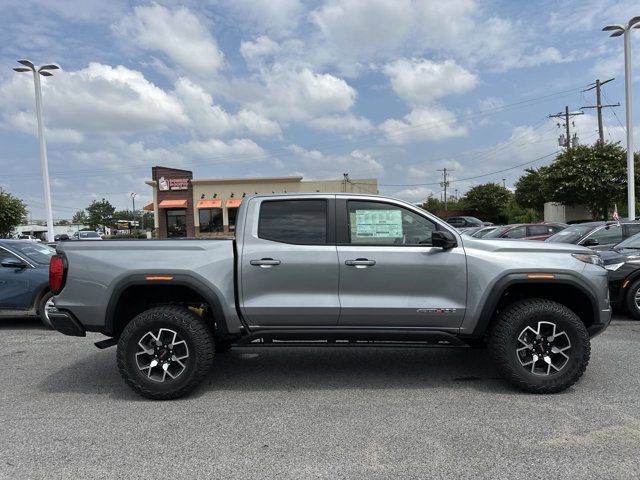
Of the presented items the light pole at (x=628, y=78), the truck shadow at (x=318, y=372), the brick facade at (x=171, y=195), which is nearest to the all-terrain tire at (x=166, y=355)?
the truck shadow at (x=318, y=372)

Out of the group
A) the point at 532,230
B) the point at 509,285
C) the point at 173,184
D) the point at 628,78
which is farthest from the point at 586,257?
the point at 173,184

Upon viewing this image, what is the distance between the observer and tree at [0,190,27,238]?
108ft

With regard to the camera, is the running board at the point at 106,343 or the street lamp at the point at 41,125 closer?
the running board at the point at 106,343

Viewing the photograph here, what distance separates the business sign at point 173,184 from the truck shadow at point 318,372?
39.4m

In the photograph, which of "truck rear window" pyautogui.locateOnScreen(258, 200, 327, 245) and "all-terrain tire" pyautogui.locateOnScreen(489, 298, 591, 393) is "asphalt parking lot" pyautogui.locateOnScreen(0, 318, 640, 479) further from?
"truck rear window" pyautogui.locateOnScreen(258, 200, 327, 245)

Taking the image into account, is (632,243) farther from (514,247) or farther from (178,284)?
(178,284)

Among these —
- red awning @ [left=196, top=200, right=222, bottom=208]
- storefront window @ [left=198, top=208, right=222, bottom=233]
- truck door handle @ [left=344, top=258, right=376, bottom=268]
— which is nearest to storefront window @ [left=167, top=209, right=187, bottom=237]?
storefront window @ [left=198, top=208, right=222, bottom=233]

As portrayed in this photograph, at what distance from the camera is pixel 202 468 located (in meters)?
3.25

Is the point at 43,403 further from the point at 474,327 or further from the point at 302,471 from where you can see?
the point at 474,327

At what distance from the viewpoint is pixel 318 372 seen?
5312mm

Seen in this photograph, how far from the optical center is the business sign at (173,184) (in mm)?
43844

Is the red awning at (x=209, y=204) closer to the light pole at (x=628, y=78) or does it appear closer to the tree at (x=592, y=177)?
the tree at (x=592, y=177)

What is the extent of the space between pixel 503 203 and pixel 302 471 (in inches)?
2248

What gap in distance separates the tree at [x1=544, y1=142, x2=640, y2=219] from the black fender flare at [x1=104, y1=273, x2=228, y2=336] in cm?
2781
